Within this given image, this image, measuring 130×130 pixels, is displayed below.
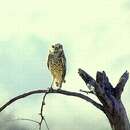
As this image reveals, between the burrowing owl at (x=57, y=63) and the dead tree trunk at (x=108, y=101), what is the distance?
11.4 ft

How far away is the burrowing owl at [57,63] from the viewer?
15.8 m

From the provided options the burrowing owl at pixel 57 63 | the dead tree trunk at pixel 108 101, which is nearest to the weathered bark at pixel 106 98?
the dead tree trunk at pixel 108 101

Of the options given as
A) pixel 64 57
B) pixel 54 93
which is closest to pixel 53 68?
pixel 64 57

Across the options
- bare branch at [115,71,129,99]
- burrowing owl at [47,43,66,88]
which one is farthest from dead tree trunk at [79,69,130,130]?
burrowing owl at [47,43,66,88]

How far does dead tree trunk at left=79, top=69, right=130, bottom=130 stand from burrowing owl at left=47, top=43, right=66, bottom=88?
3484 mm

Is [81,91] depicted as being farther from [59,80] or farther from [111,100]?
[59,80]

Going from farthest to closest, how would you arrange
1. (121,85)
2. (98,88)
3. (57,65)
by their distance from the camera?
(57,65)
(121,85)
(98,88)

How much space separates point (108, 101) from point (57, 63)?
4337mm

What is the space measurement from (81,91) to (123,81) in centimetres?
129

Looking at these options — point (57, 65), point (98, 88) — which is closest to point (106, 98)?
point (98, 88)

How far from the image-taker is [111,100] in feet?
39.7

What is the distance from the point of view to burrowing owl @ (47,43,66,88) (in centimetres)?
1575

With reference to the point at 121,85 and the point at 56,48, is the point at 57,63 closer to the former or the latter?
the point at 56,48

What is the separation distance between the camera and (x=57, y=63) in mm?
16047
